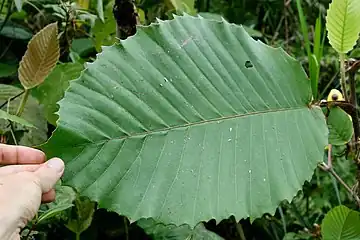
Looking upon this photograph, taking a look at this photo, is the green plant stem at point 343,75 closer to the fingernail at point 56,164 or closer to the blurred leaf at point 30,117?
the fingernail at point 56,164

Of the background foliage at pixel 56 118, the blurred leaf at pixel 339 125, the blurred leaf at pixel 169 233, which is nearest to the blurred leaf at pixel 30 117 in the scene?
the background foliage at pixel 56 118

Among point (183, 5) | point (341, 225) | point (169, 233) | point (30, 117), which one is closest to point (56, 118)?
point (30, 117)

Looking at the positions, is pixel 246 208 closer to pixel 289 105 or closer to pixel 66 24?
pixel 289 105

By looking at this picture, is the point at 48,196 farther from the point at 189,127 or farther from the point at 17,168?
the point at 189,127

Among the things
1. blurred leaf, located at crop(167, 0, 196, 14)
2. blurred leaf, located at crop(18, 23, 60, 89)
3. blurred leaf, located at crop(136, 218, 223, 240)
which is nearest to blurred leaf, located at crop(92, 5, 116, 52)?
blurred leaf, located at crop(167, 0, 196, 14)

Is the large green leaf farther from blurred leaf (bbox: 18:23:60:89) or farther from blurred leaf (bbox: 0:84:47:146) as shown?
blurred leaf (bbox: 0:84:47:146)

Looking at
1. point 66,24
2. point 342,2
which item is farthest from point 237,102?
point 66,24
